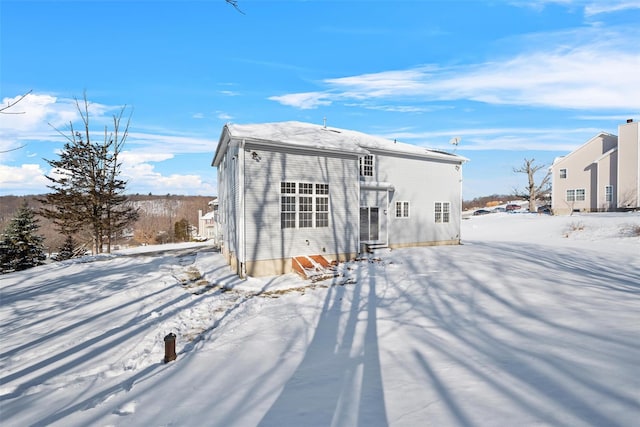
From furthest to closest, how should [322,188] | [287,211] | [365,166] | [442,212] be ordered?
1. [442,212]
2. [365,166]
3. [322,188]
4. [287,211]

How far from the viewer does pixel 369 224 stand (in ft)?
52.9

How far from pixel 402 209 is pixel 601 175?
88.9ft

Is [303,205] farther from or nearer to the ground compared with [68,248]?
farther from the ground

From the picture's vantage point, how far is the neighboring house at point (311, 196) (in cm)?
1188

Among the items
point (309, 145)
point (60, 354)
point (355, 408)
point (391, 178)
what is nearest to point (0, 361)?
point (60, 354)


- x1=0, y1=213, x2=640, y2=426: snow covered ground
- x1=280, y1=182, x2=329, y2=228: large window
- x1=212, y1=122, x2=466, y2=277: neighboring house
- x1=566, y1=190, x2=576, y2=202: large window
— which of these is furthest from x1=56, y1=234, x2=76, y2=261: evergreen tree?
x1=566, y1=190, x2=576, y2=202: large window

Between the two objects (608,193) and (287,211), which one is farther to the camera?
(608,193)

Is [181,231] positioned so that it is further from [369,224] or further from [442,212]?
[442,212]

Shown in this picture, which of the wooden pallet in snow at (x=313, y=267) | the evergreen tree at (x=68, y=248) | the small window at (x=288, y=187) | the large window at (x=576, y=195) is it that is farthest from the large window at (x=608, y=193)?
the evergreen tree at (x=68, y=248)

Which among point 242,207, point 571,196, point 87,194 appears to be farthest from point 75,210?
point 571,196

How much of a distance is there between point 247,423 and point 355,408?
1.14 meters

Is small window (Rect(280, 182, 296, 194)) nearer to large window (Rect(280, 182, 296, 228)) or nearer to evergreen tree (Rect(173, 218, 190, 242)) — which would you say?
large window (Rect(280, 182, 296, 228))

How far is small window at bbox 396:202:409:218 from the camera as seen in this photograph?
17.2 m

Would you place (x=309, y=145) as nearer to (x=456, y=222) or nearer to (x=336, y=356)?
(x=336, y=356)
